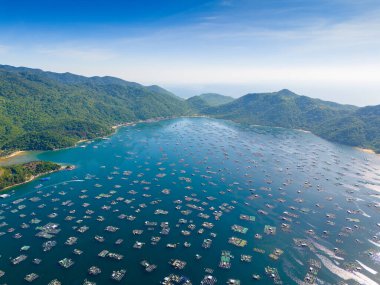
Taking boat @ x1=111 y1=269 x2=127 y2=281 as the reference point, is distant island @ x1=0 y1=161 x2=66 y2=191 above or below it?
above

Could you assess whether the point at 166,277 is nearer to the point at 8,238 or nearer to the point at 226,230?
the point at 226,230

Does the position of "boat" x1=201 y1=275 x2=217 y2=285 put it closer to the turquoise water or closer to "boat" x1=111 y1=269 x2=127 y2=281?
the turquoise water

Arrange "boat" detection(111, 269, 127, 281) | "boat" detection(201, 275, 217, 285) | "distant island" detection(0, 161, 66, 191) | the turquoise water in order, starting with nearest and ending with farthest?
"boat" detection(201, 275, 217, 285)
"boat" detection(111, 269, 127, 281)
the turquoise water
"distant island" detection(0, 161, 66, 191)

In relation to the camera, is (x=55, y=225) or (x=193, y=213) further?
(x=193, y=213)

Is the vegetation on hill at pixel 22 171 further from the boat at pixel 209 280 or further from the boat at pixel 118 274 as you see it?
the boat at pixel 209 280

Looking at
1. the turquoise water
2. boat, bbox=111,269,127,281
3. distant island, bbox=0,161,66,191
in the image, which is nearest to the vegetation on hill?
distant island, bbox=0,161,66,191

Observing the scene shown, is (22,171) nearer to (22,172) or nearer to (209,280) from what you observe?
(22,172)

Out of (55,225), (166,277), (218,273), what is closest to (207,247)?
(218,273)
